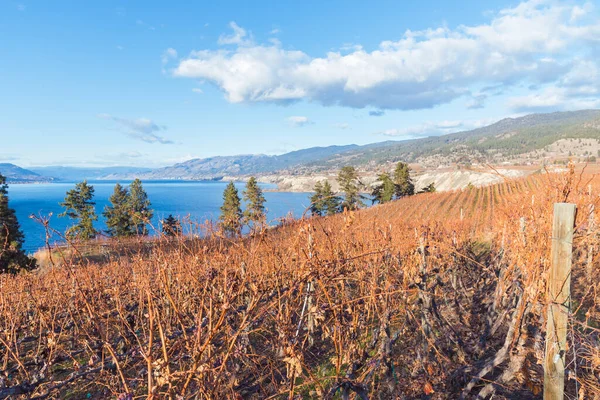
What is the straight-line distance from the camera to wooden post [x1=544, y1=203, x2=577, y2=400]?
2825mm

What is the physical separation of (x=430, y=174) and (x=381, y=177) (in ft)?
199

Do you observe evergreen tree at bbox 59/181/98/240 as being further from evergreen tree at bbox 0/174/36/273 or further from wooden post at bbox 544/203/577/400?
wooden post at bbox 544/203/577/400

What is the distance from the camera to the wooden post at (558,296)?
2.82m

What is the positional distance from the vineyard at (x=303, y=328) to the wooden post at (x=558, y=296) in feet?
0.51

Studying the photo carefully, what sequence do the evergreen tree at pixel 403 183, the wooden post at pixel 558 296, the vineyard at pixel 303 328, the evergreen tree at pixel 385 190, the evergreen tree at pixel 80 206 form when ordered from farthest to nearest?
1. the evergreen tree at pixel 403 183
2. the evergreen tree at pixel 385 190
3. the evergreen tree at pixel 80 206
4. the wooden post at pixel 558 296
5. the vineyard at pixel 303 328

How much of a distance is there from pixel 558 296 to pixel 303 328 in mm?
4618

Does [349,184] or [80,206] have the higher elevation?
[80,206]

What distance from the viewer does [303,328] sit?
649 centimetres

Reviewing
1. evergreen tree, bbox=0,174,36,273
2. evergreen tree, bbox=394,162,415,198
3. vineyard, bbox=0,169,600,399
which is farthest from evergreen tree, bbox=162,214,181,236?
evergreen tree, bbox=394,162,415,198

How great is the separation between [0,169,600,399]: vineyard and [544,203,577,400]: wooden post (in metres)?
0.16

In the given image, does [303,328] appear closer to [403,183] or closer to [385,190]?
[385,190]

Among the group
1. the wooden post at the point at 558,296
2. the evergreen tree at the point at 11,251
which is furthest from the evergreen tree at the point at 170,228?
the evergreen tree at the point at 11,251

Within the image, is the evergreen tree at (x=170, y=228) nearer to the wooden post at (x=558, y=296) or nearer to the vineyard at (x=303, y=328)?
the vineyard at (x=303, y=328)

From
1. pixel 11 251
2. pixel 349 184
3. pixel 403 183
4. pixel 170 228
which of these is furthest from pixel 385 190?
pixel 170 228
